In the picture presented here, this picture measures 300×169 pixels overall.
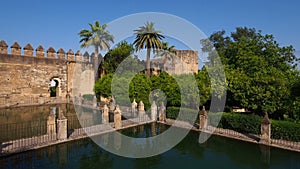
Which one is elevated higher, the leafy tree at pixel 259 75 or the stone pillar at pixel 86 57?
the stone pillar at pixel 86 57

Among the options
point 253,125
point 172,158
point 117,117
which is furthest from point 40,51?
point 253,125

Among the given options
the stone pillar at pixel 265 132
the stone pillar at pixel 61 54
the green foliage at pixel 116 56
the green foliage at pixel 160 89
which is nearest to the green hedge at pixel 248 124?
the stone pillar at pixel 265 132

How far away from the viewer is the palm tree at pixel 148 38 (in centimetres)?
2381

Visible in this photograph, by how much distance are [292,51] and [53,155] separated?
1721cm

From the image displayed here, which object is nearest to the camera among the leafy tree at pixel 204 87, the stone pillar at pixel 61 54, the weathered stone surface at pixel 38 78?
the leafy tree at pixel 204 87

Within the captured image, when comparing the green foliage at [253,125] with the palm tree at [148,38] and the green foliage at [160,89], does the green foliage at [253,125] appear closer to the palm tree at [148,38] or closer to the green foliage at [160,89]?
the green foliage at [160,89]

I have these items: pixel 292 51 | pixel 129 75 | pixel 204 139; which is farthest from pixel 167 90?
pixel 292 51

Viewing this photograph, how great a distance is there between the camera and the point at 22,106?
930 inches

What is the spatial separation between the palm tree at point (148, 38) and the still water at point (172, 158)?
539 inches

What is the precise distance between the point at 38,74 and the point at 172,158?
69.1 ft

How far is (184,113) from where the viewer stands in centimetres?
1652

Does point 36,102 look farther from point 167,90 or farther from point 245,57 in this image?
point 245,57

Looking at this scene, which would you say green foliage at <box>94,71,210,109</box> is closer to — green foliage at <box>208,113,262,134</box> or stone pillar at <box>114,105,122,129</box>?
green foliage at <box>208,113,262,134</box>

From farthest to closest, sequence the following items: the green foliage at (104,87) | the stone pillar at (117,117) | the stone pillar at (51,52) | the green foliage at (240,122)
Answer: the stone pillar at (51,52) → the green foliage at (104,87) → the stone pillar at (117,117) → the green foliage at (240,122)
